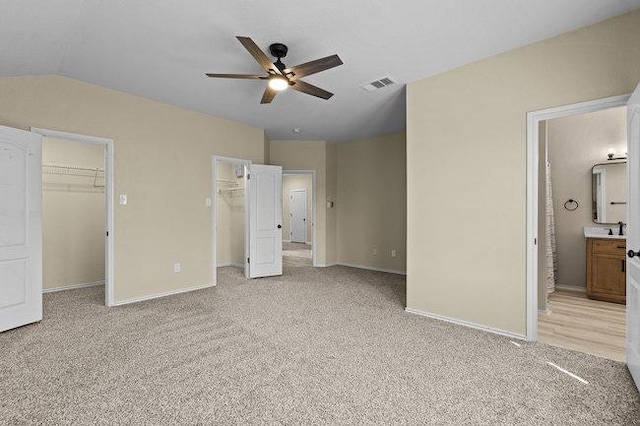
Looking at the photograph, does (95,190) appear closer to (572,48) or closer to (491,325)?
(491,325)

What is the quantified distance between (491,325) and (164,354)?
9.90ft

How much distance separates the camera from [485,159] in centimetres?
309

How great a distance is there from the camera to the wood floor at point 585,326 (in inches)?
107

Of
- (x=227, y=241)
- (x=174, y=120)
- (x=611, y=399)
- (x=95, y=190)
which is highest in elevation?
(x=174, y=120)

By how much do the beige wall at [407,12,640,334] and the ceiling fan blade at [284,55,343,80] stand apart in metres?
1.49

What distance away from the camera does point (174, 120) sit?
4.43 m

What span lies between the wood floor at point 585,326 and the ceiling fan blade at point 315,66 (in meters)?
3.12

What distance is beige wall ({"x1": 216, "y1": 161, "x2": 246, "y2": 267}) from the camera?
6602 mm

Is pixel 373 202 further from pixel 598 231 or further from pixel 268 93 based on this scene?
pixel 268 93

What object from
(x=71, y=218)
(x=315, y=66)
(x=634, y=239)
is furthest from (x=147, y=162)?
(x=634, y=239)

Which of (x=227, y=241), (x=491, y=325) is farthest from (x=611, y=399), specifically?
(x=227, y=241)

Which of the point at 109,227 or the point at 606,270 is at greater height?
the point at 109,227

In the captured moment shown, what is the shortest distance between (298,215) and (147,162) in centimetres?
696

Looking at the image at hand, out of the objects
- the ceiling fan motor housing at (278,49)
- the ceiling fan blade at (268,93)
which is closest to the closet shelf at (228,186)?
the ceiling fan blade at (268,93)
